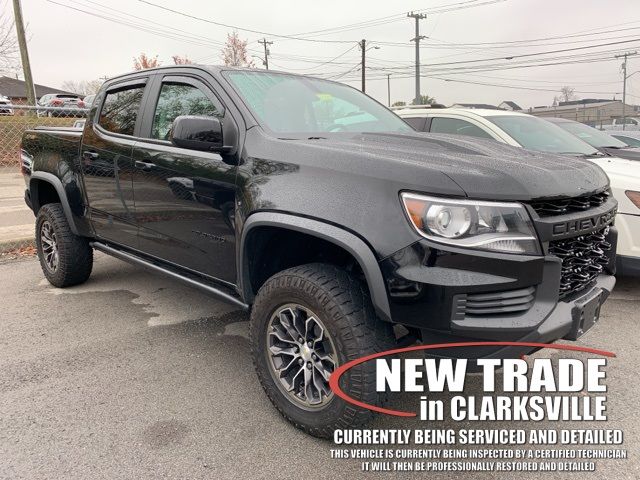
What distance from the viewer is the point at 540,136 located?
205 inches

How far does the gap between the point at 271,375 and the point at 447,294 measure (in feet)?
3.64

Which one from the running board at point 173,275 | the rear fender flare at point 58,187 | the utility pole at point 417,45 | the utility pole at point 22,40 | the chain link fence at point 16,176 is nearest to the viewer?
the running board at point 173,275

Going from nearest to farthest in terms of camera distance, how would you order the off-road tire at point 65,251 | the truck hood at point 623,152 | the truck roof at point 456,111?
1. the off-road tire at point 65,251
2. the truck hood at point 623,152
3. the truck roof at point 456,111

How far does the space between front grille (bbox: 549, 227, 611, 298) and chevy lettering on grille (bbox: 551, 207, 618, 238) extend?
0.13 ft

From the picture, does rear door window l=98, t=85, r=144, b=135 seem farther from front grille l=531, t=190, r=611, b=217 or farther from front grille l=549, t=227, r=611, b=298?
front grille l=549, t=227, r=611, b=298

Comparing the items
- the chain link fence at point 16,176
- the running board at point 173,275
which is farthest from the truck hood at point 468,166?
the chain link fence at point 16,176

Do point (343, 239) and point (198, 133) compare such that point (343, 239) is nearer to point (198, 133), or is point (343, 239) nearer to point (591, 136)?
point (198, 133)

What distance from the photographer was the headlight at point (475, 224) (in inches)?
77.3

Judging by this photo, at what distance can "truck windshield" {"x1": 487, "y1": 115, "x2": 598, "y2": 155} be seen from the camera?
16.4 ft

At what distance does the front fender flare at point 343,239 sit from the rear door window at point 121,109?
169cm

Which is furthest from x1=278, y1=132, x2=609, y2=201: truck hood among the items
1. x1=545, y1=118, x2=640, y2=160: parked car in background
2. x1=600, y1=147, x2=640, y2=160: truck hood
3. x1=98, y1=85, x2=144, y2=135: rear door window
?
x1=545, y1=118, x2=640, y2=160: parked car in background

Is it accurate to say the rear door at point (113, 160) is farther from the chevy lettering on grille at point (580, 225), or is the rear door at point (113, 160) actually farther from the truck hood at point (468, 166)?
the chevy lettering on grille at point (580, 225)

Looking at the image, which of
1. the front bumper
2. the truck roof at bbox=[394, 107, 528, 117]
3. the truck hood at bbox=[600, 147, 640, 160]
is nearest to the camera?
the front bumper

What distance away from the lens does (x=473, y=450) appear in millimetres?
2393
